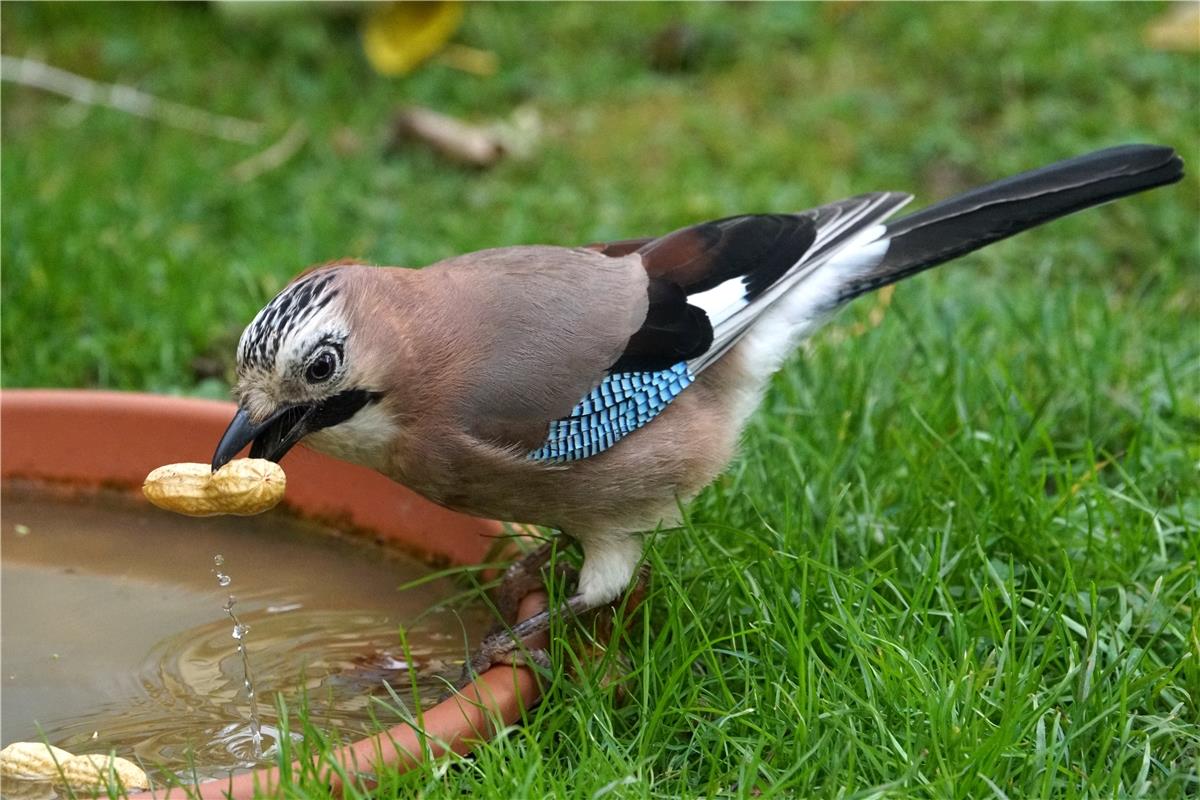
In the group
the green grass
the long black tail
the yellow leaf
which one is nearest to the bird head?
the green grass

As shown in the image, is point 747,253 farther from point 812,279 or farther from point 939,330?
point 939,330

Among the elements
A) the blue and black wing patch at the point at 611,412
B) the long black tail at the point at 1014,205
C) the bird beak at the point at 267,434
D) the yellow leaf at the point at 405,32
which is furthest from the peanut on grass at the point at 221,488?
the yellow leaf at the point at 405,32

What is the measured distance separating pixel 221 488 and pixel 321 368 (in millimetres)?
257

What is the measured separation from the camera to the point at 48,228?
4211 mm

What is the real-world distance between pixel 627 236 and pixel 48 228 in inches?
68.1

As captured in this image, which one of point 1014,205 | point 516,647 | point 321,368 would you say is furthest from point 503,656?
point 1014,205

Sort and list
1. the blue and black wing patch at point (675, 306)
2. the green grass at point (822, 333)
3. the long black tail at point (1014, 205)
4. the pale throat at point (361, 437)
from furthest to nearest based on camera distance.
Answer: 1. the long black tail at point (1014, 205)
2. the blue and black wing patch at point (675, 306)
3. the pale throat at point (361, 437)
4. the green grass at point (822, 333)

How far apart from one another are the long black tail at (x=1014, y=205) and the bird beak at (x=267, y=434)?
1.23 m

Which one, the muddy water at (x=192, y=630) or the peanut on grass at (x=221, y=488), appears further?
the muddy water at (x=192, y=630)

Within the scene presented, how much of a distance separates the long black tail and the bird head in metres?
1.14

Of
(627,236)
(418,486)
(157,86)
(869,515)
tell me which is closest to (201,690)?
(418,486)

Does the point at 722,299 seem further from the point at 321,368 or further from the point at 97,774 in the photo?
the point at 97,774

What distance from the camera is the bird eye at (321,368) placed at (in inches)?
95.7

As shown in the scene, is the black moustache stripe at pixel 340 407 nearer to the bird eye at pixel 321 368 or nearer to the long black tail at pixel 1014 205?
the bird eye at pixel 321 368
